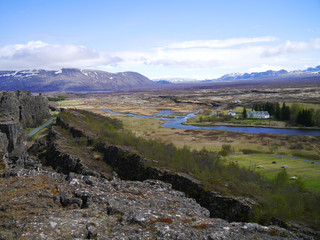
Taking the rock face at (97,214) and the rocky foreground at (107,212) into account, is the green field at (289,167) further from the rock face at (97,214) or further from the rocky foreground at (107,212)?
the rock face at (97,214)

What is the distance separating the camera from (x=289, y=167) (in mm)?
48750

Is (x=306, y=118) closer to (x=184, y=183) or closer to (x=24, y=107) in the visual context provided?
(x=184, y=183)

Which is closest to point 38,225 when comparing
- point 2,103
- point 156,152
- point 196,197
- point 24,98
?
point 196,197

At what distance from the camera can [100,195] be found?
62.8ft

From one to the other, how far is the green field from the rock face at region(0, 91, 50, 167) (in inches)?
1568

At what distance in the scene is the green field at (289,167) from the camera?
40219mm

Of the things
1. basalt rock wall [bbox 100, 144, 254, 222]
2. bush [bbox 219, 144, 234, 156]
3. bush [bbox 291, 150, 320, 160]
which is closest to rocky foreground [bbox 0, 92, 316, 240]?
basalt rock wall [bbox 100, 144, 254, 222]

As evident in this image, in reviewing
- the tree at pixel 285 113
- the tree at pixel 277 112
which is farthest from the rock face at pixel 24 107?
the tree at pixel 285 113

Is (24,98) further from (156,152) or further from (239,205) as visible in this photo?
(239,205)

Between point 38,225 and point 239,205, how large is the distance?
1819cm

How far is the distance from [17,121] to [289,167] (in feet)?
217

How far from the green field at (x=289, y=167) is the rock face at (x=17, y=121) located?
131 ft

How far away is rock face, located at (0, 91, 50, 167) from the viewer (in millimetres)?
32094

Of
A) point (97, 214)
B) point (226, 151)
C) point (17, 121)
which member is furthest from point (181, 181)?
point (17, 121)
